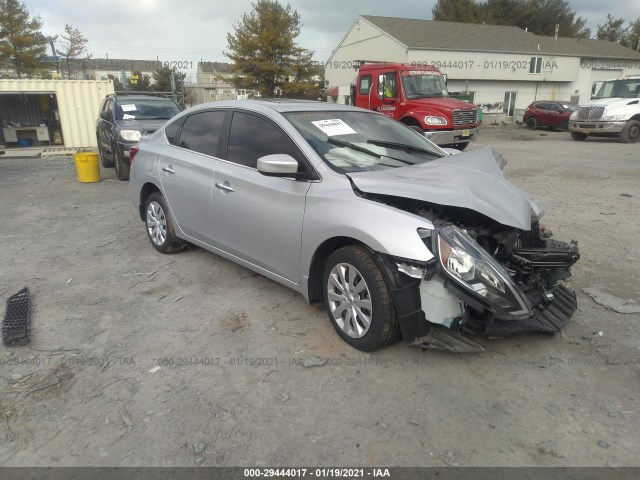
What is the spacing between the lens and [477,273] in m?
2.70

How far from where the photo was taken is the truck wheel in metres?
16.6

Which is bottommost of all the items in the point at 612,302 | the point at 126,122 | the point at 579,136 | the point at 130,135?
the point at 579,136

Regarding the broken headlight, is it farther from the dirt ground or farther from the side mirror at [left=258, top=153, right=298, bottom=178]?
the side mirror at [left=258, top=153, right=298, bottom=178]

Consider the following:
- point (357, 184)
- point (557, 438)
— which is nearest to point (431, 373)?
point (557, 438)

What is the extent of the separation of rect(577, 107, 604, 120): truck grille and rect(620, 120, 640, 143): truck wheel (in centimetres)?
97

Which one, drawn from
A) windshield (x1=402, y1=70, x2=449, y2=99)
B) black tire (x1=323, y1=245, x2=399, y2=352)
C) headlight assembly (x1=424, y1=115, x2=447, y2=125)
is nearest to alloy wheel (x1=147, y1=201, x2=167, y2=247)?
black tire (x1=323, y1=245, x2=399, y2=352)

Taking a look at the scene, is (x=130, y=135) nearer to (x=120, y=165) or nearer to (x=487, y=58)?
(x=120, y=165)

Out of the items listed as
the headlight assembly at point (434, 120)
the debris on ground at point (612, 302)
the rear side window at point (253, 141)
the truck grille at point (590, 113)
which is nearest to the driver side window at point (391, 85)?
the headlight assembly at point (434, 120)

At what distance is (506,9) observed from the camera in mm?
51156

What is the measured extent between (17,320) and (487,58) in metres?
36.9

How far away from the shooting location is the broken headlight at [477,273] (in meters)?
2.67

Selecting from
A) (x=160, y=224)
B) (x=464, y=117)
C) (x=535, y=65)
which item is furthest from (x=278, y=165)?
(x=535, y=65)

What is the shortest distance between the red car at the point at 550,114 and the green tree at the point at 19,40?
96.3 feet

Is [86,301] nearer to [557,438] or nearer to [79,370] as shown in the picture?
[79,370]
